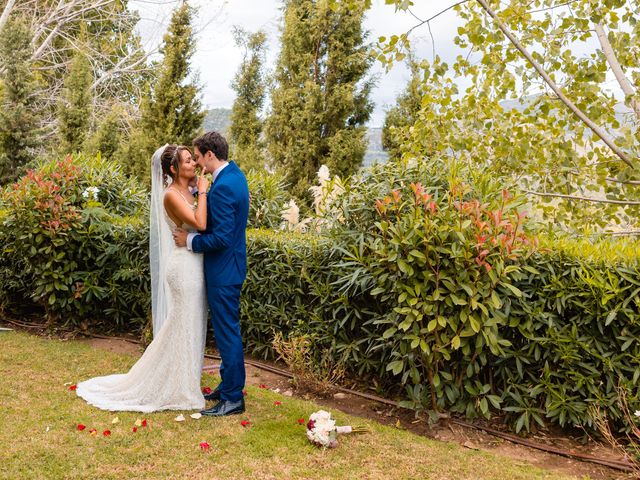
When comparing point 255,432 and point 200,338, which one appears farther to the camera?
point 200,338

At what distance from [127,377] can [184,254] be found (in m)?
1.18

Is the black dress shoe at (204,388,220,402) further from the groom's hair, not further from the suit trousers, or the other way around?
the groom's hair

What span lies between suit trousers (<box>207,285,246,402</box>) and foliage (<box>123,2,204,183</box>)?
10.5 m

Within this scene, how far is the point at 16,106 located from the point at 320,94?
6788 mm

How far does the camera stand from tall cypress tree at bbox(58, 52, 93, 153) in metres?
13.3

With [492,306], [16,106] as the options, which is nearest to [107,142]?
[16,106]

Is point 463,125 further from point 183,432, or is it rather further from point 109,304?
point 109,304

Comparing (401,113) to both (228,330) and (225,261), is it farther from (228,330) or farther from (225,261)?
(228,330)

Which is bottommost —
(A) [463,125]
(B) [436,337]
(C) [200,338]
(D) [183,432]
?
(D) [183,432]

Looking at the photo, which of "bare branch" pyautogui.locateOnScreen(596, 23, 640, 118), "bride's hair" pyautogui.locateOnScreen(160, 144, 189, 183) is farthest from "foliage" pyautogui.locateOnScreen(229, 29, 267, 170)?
"bride's hair" pyautogui.locateOnScreen(160, 144, 189, 183)

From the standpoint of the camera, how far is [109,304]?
6.95 meters

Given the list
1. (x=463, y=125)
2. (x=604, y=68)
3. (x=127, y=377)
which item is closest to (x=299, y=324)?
(x=127, y=377)

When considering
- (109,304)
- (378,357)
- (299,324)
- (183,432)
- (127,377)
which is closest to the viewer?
(183,432)

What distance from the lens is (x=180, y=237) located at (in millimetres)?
4293
